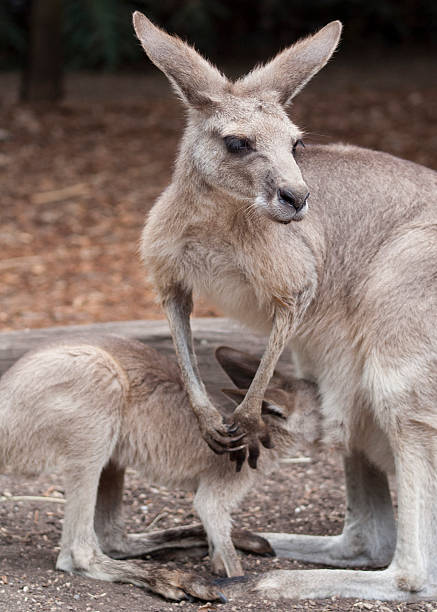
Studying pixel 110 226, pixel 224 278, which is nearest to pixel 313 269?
pixel 224 278

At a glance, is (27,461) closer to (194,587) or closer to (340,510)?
(194,587)

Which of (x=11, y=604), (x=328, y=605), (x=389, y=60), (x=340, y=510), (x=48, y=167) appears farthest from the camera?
(x=389, y=60)

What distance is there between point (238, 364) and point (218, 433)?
36 centimetres

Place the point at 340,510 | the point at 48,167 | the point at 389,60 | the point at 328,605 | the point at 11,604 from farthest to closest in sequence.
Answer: the point at 389,60 < the point at 48,167 < the point at 340,510 < the point at 328,605 < the point at 11,604

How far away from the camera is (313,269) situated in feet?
11.4

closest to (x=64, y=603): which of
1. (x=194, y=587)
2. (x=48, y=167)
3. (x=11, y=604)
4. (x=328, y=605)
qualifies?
(x=11, y=604)

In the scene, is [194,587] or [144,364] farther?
[144,364]

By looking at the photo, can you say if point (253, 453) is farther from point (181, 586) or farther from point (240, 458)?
point (181, 586)

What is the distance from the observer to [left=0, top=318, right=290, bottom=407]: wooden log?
14.8ft

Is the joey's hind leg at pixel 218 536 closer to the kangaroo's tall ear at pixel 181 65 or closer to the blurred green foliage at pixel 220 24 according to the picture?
the kangaroo's tall ear at pixel 181 65

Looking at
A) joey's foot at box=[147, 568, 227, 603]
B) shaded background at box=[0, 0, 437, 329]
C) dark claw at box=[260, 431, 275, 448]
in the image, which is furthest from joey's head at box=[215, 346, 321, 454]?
shaded background at box=[0, 0, 437, 329]

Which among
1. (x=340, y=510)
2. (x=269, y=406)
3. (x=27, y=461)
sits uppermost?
(x=269, y=406)

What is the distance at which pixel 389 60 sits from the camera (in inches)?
496

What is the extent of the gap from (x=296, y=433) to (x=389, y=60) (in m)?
9.70
